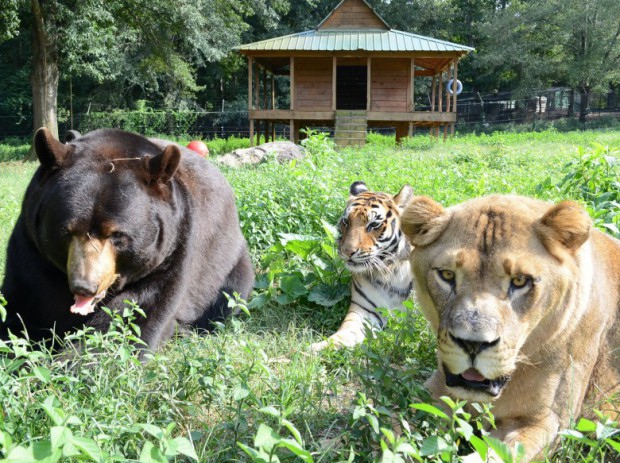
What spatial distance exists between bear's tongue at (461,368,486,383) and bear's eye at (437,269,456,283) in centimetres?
39

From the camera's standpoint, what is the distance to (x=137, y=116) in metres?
42.6

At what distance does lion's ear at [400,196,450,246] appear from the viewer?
3.19 m

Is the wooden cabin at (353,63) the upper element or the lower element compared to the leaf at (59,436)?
upper

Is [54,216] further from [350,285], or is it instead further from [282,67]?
[282,67]

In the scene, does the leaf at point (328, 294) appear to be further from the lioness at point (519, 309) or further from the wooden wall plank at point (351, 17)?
the wooden wall plank at point (351, 17)

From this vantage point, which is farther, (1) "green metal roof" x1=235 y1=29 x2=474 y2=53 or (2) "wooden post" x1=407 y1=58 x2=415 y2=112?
(2) "wooden post" x1=407 y1=58 x2=415 y2=112

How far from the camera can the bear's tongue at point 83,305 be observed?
4.14 m

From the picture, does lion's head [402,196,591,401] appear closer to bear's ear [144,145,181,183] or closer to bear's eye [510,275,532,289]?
bear's eye [510,275,532,289]

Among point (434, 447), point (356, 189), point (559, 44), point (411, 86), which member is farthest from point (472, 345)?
point (559, 44)

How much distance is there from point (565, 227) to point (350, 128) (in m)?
25.1

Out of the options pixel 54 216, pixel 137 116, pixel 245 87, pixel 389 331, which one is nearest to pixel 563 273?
pixel 389 331

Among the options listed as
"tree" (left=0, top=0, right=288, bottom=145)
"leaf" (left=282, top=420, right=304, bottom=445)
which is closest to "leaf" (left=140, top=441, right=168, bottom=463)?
"leaf" (left=282, top=420, right=304, bottom=445)

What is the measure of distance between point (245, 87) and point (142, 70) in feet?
46.6

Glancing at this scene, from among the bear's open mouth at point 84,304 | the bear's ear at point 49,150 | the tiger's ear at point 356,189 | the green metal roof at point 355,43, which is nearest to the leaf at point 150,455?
the bear's open mouth at point 84,304
